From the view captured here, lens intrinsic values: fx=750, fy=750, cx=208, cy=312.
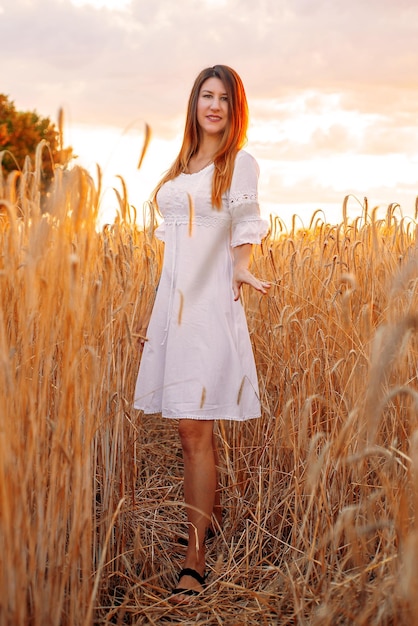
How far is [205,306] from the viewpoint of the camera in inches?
91.3

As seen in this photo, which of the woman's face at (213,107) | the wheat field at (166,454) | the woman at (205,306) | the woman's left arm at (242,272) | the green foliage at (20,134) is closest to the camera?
the wheat field at (166,454)

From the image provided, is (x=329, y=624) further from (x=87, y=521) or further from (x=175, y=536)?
(x=175, y=536)

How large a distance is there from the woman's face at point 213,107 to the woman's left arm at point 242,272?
16.7 inches

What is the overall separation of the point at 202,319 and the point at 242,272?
19 cm

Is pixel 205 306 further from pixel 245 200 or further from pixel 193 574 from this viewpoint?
pixel 193 574

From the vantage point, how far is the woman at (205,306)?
2277mm

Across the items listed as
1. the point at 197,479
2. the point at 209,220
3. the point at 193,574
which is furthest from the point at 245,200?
the point at 193,574

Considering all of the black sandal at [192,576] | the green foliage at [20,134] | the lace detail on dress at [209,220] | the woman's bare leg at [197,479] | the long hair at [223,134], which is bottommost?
the black sandal at [192,576]

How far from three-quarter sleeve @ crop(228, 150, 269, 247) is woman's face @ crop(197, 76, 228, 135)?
0.14 metres

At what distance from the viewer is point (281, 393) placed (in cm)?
258

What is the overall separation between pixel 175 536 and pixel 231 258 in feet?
3.25

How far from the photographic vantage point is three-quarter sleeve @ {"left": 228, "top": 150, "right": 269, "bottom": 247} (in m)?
2.32

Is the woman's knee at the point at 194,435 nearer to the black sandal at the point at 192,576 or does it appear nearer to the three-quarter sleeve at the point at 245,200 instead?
the black sandal at the point at 192,576

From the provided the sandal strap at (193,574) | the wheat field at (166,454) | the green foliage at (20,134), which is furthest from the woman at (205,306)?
the green foliage at (20,134)
